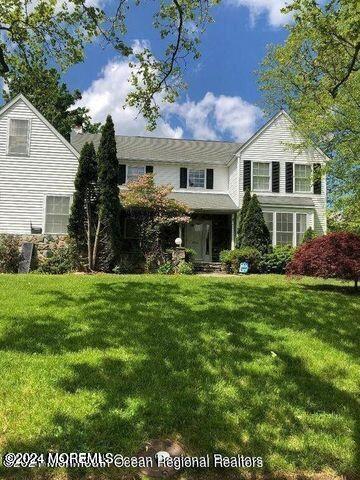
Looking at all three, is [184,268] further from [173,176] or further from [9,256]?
[173,176]

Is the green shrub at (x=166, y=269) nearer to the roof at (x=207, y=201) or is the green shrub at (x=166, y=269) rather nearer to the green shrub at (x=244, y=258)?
the green shrub at (x=244, y=258)

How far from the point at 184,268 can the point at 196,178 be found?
8.21m

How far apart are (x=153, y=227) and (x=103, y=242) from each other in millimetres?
2723

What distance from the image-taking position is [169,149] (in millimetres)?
25406

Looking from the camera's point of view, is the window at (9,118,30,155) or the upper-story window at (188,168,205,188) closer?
the window at (9,118,30,155)

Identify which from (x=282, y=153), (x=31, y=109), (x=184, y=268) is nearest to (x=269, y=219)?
(x=282, y=153)

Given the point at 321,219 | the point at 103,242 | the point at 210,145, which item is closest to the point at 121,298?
the point at 103,242

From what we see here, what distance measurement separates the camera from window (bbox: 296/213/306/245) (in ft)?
74.3

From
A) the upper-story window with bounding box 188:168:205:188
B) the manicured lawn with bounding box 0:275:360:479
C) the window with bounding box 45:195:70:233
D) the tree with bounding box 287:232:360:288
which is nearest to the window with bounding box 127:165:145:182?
the upper-story window with bounding box 188:168:205:188

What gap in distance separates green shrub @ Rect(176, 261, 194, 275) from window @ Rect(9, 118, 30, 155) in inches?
344

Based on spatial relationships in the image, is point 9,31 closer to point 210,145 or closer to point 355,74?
point 355,74

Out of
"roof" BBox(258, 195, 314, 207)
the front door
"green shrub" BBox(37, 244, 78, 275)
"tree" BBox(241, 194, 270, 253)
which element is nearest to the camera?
"green shrub" BBox(37, 244, 78, 275)

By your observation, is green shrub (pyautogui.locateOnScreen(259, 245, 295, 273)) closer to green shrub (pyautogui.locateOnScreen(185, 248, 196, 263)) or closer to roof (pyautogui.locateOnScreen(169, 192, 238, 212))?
green shrub (pyautogui.locateOnScreen(185, 248, 196, 263))

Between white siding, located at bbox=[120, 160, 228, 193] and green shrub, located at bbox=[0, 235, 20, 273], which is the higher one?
white siding, located at bbox=[120, 160, 228, 193]
